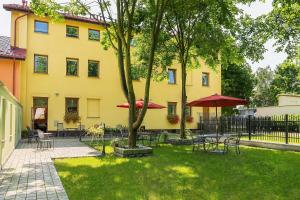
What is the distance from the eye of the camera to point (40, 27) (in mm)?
22781

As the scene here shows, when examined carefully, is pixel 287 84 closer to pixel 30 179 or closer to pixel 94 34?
pixel 94 34

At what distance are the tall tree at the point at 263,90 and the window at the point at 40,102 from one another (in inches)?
1929

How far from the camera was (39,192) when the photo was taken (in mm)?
6742

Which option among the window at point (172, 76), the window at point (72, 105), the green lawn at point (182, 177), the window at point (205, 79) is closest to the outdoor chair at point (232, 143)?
the green lawn at point (182, 177)

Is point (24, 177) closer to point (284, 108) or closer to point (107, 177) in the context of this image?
point (107, 177)

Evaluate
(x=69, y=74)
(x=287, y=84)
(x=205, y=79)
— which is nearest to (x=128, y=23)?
(x=69, y=74)

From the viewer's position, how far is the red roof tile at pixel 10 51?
20.4 meters

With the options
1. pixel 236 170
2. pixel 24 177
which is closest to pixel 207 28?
pixel 236 170

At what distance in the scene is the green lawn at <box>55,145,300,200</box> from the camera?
6777 millimetres

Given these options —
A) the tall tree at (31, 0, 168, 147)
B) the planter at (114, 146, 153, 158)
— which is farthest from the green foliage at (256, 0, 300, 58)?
the planter at (114, 146, 153, 158)

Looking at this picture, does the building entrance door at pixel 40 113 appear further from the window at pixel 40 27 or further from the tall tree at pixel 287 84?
the tall tree at pixel 287 84

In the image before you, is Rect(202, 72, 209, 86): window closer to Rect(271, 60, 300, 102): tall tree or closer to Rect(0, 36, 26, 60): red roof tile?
Rect(0, 36, 26, 60): red roof tile

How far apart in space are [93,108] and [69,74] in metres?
3.26

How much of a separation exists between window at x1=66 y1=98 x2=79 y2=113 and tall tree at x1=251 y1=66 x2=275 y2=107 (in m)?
46.9
